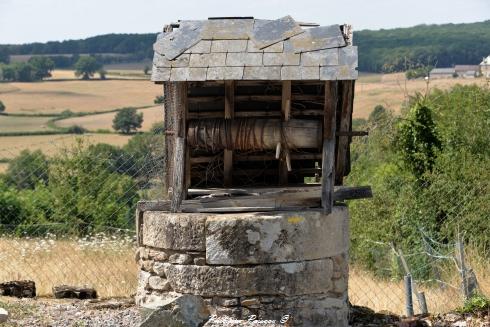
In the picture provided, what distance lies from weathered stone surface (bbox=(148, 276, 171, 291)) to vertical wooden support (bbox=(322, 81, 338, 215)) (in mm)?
1643

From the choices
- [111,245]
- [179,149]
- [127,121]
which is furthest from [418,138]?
[127,121]

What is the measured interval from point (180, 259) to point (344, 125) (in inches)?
85.1

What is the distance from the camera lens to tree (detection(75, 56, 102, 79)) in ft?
196

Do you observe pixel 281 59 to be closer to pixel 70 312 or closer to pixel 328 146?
pixel 328 146

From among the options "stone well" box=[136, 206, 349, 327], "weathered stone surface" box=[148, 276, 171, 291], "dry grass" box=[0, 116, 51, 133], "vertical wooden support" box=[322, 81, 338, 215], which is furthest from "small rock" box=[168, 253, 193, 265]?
"dry grass" box=[0, 116, 51, 133]

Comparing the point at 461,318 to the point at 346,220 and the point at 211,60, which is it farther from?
the point at 211,60

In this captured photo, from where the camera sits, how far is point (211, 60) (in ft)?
27.9

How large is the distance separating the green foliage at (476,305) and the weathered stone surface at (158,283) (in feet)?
9.83

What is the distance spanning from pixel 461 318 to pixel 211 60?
11.7 feet

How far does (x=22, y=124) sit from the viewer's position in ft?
162

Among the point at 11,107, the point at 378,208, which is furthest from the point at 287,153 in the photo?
the point at 11,107

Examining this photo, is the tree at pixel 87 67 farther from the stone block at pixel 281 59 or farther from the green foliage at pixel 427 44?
the stone block at pixel 281 59

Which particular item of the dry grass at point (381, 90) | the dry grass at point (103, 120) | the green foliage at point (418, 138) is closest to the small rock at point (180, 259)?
the green foliage at point (418, 138)

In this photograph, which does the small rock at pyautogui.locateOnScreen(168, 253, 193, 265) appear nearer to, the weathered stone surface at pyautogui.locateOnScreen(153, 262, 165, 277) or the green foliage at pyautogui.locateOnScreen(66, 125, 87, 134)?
the weathered stone surface at pyautogui.locateOnScreen(153, 262, 165, 277)
